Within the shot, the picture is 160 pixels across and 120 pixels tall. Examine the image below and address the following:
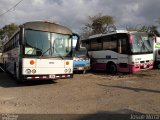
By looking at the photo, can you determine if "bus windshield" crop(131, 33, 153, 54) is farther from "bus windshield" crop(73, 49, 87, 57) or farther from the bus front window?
the bus front window

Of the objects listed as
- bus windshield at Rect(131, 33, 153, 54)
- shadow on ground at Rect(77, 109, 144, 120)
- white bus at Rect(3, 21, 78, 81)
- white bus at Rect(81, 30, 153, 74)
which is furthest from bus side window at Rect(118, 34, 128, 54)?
shadow on ground at Rect(77, 109, 144, 120)

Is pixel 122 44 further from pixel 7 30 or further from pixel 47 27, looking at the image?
pixel 7 30

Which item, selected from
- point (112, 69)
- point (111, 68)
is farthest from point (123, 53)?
point (111, 68)

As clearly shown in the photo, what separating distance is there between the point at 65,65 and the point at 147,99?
18.5 feet

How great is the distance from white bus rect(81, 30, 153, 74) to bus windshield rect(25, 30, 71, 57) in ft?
16.9

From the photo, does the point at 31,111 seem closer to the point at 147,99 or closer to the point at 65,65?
the point at 147,99

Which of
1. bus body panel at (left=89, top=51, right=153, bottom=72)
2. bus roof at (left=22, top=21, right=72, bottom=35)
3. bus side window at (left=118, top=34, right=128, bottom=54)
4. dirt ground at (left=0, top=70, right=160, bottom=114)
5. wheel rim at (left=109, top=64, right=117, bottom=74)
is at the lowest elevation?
dirt ground at (left=0, top=70, right=160, bottom=114)

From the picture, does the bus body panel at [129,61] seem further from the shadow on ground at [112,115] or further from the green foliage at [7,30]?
the green foliage at [7,30]

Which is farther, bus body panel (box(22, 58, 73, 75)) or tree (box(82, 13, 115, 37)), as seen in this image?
tree (box(82, 13, 115, 37))

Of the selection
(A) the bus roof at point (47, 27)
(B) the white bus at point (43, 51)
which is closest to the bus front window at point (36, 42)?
(B) the white bus at point (43, 51)

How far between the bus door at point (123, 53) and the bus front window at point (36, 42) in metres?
6.42

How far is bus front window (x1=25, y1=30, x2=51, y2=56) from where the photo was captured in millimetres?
12783

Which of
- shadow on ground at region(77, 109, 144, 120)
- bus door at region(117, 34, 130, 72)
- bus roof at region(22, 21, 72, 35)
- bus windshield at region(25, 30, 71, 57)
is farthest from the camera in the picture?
bus door at region(117, 34, 130, 72)

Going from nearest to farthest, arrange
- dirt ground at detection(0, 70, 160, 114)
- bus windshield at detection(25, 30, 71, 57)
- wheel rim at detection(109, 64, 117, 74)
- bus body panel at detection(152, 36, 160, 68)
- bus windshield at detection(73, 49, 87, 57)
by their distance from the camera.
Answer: dirt ground at detection(0, 70, 160, 114) < bus windshield at detection(25, 30, 71, 57) < wheel rim at detection(109, 64, 117, 74) < bus windshield at detection(73, 49, 87, 57) < bus body panel at detection(152, 36, 160, 68)
